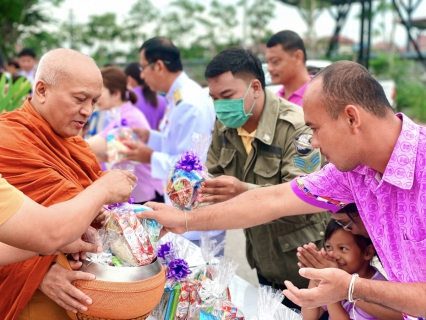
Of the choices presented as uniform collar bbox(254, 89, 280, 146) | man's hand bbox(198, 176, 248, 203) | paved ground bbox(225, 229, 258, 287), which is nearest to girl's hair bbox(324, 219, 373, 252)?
man's hand bbox(198, 176, 248, 203)

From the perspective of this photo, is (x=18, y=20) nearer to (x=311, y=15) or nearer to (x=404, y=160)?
A: (x=311, y=15)

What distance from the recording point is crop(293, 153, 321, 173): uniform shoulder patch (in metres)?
2.72

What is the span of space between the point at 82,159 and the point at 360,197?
120 cm

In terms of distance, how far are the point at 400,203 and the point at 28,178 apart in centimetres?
140

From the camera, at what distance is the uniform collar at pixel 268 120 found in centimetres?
290

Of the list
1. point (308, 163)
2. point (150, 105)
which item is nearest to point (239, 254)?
point (150, 105)

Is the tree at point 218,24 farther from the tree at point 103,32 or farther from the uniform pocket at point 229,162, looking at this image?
the uniform pocket at point 229,162

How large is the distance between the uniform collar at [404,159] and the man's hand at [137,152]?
2.53 m

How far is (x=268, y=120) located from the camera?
9.73ft

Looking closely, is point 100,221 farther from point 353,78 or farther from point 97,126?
point 97,126

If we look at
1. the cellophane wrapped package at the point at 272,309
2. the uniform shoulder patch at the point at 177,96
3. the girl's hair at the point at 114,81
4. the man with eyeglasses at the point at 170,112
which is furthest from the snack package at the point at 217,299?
the girl's hair at the point at 114,81

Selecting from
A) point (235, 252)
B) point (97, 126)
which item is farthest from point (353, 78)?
point (235, 252)

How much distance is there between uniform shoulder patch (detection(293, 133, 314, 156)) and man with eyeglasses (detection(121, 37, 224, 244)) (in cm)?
110

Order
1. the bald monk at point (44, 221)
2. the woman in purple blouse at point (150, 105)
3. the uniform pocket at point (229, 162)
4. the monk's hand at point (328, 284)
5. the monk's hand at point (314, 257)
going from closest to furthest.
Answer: the bald monk at point (44, 221), the monk's hand at point (328, 284), the monk's hand at point (314, 257), the uniform pocket at point (229, 162), the woman in purple blouse at point (150, 105)
